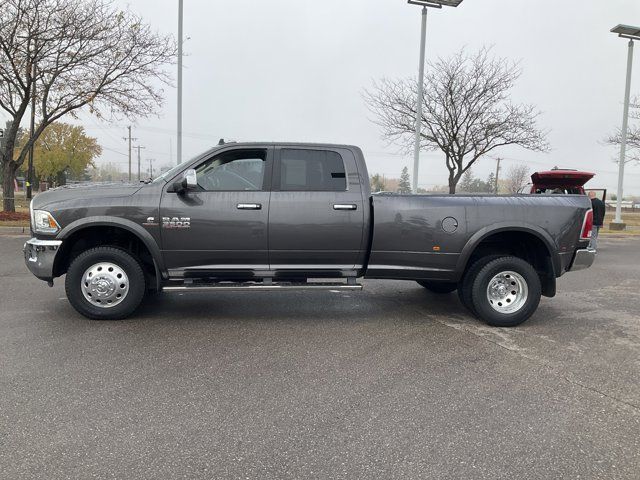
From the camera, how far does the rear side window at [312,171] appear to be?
5477 millimetres

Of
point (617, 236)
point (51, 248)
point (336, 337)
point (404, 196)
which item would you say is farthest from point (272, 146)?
point (617, 236)

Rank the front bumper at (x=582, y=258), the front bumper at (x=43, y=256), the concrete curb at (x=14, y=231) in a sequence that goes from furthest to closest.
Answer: the concrete curb at (x=14, y=231), the front bumper at (x=582, y=258), the front bumper at (x=43, y=256)

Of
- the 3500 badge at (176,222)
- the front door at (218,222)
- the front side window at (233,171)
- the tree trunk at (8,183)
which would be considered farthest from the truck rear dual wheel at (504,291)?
the tree trunk at (8,183)

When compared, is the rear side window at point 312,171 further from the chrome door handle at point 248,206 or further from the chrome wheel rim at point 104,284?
the chrome wheel rim at point 104,284

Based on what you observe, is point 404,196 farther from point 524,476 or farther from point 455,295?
point 524,476

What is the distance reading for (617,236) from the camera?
727 inches

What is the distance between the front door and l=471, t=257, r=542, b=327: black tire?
2433 millimetres

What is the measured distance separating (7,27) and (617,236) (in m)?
21.7

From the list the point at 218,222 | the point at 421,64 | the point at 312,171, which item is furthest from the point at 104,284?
the point at 421,64

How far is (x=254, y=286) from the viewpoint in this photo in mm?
5344

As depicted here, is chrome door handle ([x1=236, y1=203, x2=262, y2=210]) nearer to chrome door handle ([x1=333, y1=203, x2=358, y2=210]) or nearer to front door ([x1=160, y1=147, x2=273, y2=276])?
front door ([x1=160, y1=147, x2=273, y2=276])

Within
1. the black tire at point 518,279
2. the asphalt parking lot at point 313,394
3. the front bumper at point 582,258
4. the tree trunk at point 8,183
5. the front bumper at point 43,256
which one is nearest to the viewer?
the asphalt parking lot at point 313,394

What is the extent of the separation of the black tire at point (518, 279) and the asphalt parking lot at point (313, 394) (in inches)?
6.1

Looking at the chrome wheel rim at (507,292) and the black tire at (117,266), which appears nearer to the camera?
the black tire at (117,266)
